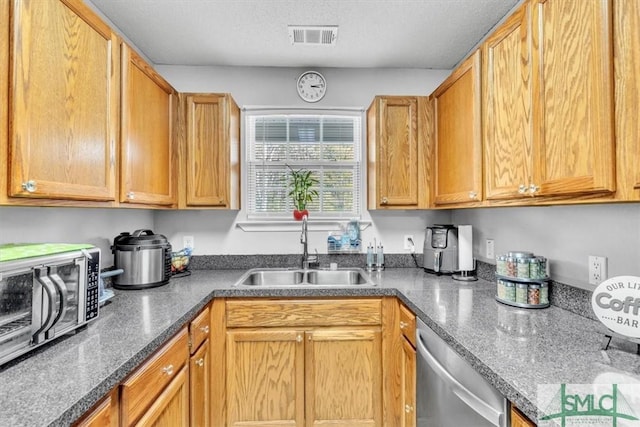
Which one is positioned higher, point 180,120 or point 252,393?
point 180,120

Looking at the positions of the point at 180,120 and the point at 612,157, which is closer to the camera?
the point at 612,157

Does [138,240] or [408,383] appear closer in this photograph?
[408,383]

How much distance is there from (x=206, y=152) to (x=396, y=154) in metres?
1.30

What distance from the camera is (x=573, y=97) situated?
104 centimetres

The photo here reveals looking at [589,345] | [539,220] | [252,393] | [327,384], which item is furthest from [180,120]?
[589,345]

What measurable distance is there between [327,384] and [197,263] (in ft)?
4.30

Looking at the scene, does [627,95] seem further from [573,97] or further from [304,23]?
[304,23]

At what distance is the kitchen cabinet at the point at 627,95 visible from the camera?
845 mm

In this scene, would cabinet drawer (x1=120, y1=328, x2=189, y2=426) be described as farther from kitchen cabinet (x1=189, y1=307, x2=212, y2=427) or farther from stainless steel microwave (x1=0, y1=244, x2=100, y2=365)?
stainless steel microwave (x1=0, y1=244, x2=100, y2=365)

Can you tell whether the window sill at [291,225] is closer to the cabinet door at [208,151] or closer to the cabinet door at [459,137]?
the cabinet door at [208,151]

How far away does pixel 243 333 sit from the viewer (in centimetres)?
183

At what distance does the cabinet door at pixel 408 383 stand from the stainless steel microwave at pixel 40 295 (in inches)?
55.3

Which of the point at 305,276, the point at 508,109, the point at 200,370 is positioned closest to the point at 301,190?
the point at 305,276

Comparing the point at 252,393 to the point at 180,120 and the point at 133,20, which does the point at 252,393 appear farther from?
the point at 133,20
